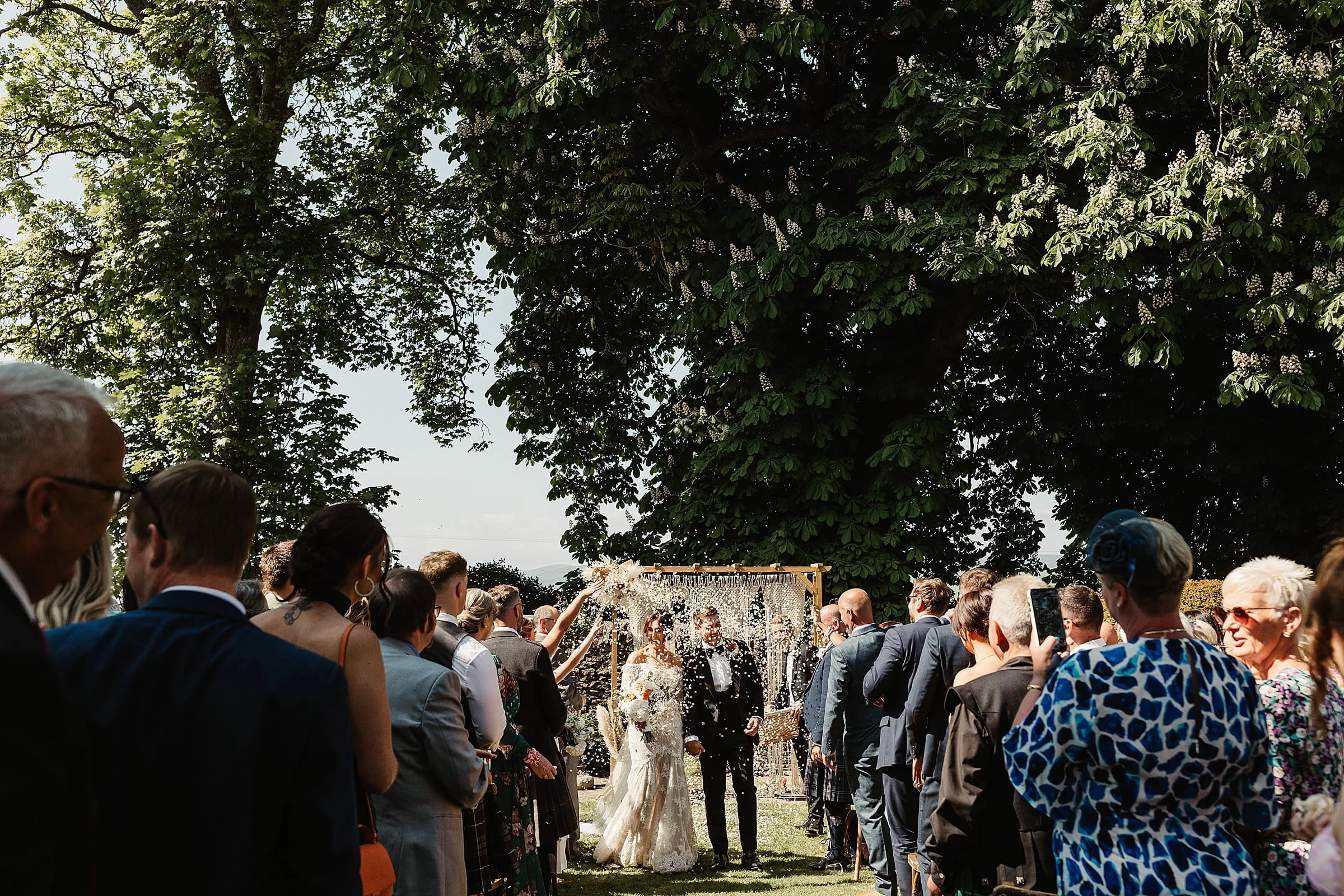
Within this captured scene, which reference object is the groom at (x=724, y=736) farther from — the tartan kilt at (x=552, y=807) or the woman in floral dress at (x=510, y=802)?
the woman in floral dress at (x=510, y=802)

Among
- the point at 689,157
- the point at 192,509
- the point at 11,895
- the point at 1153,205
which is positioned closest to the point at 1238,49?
the point at 1153,205

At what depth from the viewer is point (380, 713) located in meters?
3.18

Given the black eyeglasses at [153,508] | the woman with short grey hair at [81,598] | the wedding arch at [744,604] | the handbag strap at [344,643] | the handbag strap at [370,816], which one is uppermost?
the wedding arch at [744,604]

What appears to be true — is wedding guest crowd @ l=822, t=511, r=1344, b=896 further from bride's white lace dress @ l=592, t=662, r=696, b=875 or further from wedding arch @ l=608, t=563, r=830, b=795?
wedding arch @ l=608, t=563, r=830, b=795

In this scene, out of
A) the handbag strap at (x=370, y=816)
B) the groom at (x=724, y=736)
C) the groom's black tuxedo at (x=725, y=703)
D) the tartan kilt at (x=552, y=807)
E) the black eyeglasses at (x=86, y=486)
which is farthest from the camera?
the groom's black tuxedo at (x=725, y=703)

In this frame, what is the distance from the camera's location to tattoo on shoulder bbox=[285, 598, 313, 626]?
10.8ft

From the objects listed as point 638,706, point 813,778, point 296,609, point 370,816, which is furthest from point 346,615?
point 813,778

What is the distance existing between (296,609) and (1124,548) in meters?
2.36

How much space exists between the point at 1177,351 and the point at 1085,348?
5.14m

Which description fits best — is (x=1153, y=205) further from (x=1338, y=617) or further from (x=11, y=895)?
(x=11, y=895)

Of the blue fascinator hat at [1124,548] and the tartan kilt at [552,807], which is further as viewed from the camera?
the tartan kilt at [552,807]

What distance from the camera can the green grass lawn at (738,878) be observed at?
9109 mm

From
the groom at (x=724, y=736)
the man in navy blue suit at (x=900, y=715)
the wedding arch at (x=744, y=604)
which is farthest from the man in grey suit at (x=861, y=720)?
the wedding arch at (x=744, y=604)

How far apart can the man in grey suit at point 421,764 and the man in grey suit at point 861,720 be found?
446cm
